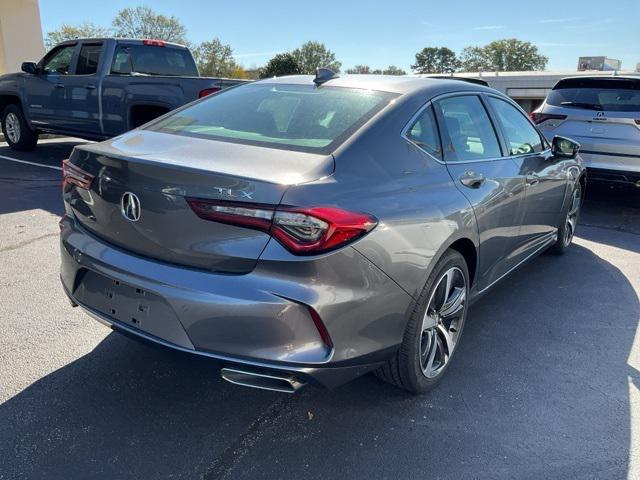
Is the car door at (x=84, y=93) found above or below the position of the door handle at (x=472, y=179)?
above

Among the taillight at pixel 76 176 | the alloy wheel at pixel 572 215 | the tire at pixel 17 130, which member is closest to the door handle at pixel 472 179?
the taillight at pixel 76 176

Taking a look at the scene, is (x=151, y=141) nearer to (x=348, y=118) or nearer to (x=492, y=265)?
(x=348, y=118)

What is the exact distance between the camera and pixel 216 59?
218 ft

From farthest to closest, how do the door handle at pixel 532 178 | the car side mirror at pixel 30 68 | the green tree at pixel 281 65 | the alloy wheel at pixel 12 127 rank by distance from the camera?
the green tree at pixel 281 65 < the alloy wheel at pixel 12 127 < the car side mirror at pixel 30 68 < the door handle at pixel 532 178

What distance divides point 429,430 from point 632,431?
101cm

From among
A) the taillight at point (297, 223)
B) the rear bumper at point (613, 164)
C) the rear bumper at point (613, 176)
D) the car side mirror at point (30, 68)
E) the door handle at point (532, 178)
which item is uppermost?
the car side mirror at point (30, 68)

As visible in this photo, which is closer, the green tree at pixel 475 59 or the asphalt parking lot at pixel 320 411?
the asphalt parking lot at pixel 320 411

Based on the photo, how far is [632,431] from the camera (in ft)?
8.86

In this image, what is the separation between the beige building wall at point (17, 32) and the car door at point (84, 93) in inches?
422

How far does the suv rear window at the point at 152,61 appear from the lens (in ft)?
27.9

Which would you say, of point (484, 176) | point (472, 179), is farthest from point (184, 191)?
point (484, 176)

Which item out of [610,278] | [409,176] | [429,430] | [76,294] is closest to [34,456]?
[76,294]

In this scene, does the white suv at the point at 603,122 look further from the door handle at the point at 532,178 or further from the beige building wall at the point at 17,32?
the beige building wall at the point at 17,32

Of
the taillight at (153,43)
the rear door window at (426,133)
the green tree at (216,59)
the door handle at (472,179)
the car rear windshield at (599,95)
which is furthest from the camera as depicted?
the green tree at (216,59)
